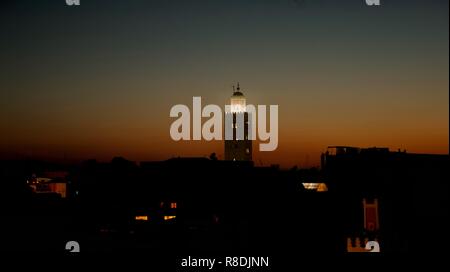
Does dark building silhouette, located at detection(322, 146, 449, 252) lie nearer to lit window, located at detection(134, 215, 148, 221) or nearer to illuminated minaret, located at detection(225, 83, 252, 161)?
lit window, located at detection(134, 215, 148, 221)

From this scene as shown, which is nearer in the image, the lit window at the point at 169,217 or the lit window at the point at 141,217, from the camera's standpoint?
the lit window at the point at 141,217

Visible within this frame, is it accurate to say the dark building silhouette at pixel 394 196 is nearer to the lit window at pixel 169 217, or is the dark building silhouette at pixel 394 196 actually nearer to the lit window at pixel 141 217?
the lit window at pixel 169 217

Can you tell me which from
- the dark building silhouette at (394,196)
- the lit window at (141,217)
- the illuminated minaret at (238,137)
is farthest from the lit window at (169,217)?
the illuminated minaret at (238,137)

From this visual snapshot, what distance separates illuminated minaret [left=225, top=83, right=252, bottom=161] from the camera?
106ft

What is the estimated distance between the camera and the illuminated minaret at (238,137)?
106ft

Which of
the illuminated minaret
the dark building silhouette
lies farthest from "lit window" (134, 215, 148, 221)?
the illuminated minaret

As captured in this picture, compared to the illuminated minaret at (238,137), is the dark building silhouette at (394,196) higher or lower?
lower

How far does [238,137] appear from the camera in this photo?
32.9 metres

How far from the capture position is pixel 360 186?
1555 cm

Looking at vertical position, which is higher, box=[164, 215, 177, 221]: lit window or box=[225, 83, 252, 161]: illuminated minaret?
box=[225, 83, 252, 161]: illuminated minaret

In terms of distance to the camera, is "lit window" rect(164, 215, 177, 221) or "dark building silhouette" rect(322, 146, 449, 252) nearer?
"dark building silhouette" rect(322, 146, 449, 252)
